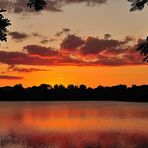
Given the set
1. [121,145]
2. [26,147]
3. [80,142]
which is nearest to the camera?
[26,147]

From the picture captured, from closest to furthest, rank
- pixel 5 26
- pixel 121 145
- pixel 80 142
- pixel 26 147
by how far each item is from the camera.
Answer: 1. pixel 5 26
2. pixel 26 147
3. pixel 121 145
4. pixel 80 142

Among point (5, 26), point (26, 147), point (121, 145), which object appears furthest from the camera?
point (121, 145)

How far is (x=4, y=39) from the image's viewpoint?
13.9 meters

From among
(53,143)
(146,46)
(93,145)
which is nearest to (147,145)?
(93,145)

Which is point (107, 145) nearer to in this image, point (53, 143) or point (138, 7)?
point (53, 143)

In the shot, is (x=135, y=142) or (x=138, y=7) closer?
(x=138, y=7)

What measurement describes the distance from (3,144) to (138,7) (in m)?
32.6

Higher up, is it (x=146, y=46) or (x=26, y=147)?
(x=146, y=46)

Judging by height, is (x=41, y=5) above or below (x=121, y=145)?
above

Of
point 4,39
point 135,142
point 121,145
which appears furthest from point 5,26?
point 135,142

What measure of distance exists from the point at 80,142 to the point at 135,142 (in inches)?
243

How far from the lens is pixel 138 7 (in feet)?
46.6

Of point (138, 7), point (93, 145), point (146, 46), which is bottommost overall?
point (93, 145)

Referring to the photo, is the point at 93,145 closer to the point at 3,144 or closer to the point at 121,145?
the point at 121,145
